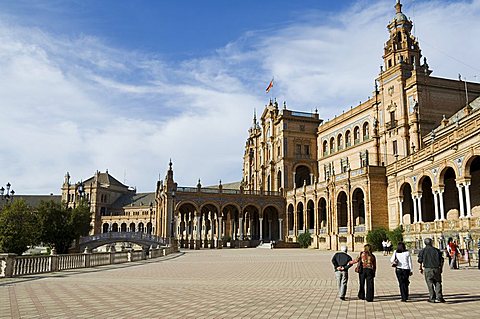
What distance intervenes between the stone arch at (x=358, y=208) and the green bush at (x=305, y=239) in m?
7.96

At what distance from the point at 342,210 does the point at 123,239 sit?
28145 mm

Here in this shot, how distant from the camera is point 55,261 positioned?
21734 mm

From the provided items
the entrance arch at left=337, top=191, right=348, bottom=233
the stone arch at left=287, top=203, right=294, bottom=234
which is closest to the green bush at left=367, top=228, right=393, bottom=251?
the entrance arch at left=337, top=191, right=348, bottom=233

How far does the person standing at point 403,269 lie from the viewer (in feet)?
36.8

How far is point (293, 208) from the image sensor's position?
6438 centimetres

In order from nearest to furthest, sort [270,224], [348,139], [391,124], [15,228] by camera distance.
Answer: [15,228] < [391,124] < [348,139] < [270,224]

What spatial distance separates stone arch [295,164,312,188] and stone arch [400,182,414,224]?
27.5m

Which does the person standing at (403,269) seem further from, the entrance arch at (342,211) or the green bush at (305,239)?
the green bush at (305,239)

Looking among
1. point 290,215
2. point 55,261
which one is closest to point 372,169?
point 290,215

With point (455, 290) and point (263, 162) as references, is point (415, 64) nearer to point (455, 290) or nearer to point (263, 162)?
point (263, 162)

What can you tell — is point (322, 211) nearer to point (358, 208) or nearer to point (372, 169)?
point (358, 208)

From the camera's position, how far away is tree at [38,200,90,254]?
50.6 m

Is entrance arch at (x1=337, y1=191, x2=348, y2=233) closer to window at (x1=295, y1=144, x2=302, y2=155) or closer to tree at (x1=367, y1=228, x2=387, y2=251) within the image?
tree at (x1=367, y1=228, x2=387, y2=251)

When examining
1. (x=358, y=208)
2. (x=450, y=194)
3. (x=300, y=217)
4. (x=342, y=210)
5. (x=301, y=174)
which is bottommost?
(x=300, y=217)
